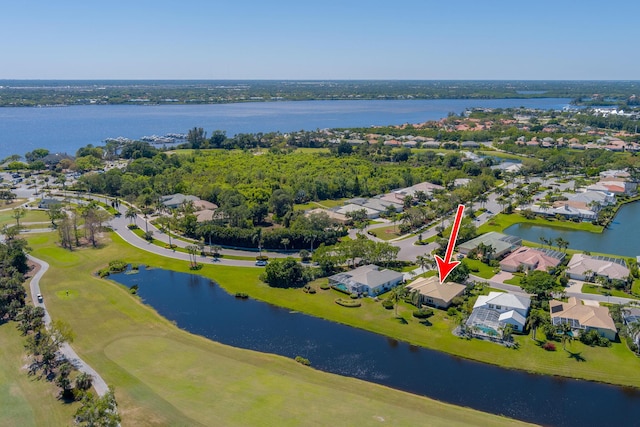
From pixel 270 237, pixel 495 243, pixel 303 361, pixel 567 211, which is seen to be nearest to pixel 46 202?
pixel 270 237

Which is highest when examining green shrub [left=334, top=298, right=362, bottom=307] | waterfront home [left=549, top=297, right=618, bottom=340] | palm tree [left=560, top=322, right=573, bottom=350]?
waterfront home [left=549, top=297, right=618, bottom=340]

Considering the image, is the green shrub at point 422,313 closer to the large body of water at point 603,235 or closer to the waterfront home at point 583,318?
the waterfront home at point 583,318

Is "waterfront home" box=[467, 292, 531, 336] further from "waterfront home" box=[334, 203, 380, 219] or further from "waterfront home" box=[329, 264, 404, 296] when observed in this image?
"waterfront home" box=[334, 203, 380, 219]

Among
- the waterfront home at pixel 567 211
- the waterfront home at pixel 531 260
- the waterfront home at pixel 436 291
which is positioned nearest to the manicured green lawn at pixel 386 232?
the waterfront home at pixel 531 260

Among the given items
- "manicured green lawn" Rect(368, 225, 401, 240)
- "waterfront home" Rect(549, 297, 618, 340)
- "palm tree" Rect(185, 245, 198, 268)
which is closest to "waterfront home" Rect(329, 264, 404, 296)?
"manicured green lawn" Rect(368, 225, 401, 240)

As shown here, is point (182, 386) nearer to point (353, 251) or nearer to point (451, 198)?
point (353, 251)

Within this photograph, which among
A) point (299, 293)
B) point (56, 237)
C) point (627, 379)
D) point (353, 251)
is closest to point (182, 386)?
point (299, 293)
